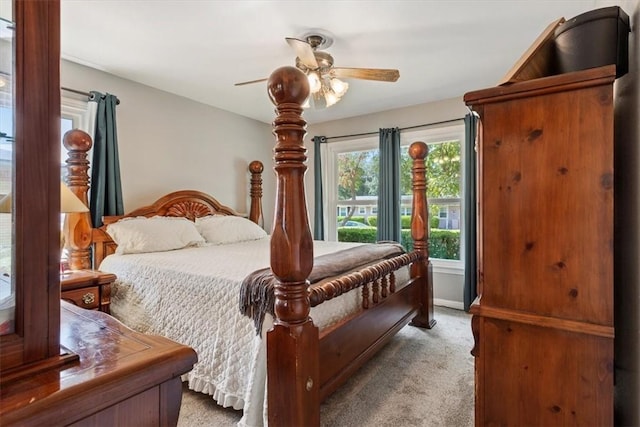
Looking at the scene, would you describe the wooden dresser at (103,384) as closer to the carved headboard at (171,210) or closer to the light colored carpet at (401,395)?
the light colored carpet at (401,395)

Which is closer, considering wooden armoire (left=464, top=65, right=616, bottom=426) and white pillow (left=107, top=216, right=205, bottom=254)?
wooden armoire (left=464, top=65, right=616, bottom=426)

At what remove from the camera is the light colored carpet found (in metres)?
1.81

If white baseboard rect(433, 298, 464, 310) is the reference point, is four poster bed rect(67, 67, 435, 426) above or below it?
above

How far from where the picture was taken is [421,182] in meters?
3.08

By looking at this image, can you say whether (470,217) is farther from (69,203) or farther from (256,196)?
(69,203)

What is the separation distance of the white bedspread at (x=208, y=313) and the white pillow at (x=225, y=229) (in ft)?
2.86

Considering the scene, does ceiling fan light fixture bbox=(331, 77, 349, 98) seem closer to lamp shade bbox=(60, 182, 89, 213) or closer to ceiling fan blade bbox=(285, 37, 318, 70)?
ceiling fan blade bbox=(285, 37, 318, 70)

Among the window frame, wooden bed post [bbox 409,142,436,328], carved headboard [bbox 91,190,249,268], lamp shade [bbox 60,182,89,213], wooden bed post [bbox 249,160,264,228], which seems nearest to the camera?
lamp shade [bbox 60,182,89,213]

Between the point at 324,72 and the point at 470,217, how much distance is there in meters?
2.23

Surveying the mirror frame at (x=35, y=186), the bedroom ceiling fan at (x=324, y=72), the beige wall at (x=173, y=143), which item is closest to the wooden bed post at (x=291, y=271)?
the mirror frame at (x=35, y=186)

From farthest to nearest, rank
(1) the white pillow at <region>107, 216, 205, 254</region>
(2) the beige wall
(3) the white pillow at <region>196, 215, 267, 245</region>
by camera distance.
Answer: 1. (3) the white pillow at <region>196, 215, 267, 245</region>
2. (2) the beige wall
3. (1) the white pillow at <region>107, 216, 205, 254</region>

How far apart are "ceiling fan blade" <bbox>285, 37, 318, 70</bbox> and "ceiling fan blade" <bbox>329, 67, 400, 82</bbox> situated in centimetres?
22

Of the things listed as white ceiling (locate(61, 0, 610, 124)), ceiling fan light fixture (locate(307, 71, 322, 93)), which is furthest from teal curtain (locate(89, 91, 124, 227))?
ceiling fan light fixture (locate(307, 71, 322, 93))

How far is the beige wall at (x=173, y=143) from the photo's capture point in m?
3.22
